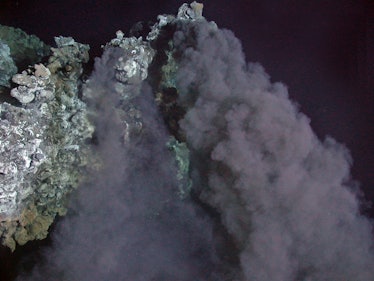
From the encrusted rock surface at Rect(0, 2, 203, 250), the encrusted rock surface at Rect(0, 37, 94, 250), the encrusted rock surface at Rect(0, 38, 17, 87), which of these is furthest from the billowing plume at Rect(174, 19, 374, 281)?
the encrusted rock surface at Rect(0, 38, 17, 87)

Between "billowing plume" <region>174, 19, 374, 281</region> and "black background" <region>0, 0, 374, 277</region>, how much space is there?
2.61ft

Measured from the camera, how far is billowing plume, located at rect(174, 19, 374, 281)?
8.23 ft

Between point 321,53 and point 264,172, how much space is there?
163 cm

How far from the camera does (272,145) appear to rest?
99.0 inches

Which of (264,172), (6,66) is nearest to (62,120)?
(6,66)

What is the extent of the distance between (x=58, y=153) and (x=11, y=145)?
0.35 meters

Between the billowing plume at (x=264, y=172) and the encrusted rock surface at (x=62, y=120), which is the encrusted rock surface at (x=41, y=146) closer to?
the encrusted rock surface at (x=62, y=120)

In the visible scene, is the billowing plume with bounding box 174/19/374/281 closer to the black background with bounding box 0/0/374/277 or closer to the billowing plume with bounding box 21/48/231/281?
the billowing plume with bounding box 21/48/231/281

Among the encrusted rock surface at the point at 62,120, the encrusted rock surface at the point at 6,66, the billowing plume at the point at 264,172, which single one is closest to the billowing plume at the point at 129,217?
the encrusted rock surface at the point at 62,120

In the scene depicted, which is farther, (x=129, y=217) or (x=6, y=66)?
(x=6, y=66)

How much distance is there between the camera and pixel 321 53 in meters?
3.57

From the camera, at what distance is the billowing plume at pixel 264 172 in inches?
98.8

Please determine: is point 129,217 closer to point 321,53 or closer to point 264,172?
point 264,172

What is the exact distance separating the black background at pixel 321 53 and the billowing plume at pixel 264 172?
2.61 feet
